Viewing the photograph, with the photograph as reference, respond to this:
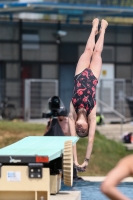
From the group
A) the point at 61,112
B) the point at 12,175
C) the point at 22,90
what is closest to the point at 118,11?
the point at 22,90

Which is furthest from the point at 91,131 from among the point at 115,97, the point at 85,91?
the point at 115,97

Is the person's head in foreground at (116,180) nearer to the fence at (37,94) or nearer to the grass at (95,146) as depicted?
the grass at (95,146)

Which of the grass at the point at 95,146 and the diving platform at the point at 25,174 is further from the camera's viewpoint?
the grass at the point at 95,146

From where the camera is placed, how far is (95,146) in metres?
17.7

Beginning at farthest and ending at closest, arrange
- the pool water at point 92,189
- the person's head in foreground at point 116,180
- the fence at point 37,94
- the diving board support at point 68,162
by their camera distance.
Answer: the fence at point 37,94 → the pool water at point 92,189 → the diving board support at point 68,162 → the person's head in foreground at point 116,180

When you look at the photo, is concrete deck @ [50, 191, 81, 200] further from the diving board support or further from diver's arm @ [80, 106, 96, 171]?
diver's arm @ [80, 106, 96, 171]

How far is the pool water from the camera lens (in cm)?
1023

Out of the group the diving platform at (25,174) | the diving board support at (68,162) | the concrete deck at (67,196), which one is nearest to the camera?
the diving platform at (25,174)

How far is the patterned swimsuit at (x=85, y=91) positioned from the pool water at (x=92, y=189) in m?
1.25

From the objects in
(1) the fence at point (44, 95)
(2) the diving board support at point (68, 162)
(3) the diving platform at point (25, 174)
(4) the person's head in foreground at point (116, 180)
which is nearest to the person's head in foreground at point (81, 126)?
(2) the diving board support at point (68, 162)

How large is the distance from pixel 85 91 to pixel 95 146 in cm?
670

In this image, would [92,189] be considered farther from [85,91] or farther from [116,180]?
[116,180]

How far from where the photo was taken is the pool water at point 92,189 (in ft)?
33.6

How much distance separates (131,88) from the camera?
2461 centimetres
